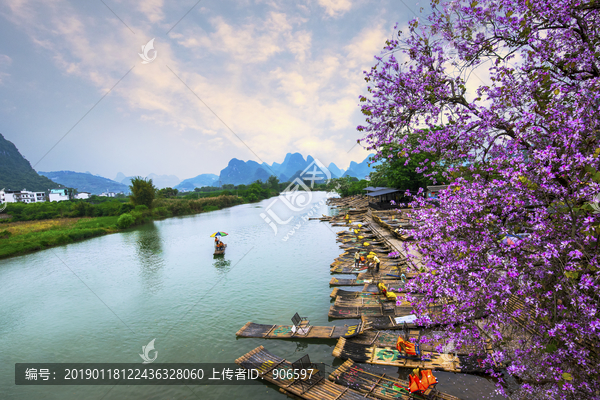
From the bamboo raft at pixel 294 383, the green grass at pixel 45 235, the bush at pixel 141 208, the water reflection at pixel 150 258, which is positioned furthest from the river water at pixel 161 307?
the bush at pixel 141 208

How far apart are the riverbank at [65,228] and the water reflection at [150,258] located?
7.22 meters

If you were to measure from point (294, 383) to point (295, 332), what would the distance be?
2948mm

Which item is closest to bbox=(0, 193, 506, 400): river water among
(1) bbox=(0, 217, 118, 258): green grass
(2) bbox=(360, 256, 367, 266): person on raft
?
(1) bbox=(0, 217, 118, 258): green grass

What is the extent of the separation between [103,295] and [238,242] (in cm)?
1528

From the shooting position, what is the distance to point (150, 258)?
92.8 feet

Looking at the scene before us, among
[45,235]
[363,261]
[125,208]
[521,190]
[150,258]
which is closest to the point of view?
[521,190]

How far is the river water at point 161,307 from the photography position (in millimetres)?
10719

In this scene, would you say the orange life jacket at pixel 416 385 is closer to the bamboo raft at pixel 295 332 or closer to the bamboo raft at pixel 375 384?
the bamboo raft at pixel 375 384

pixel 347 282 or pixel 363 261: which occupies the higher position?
pixel 363 261

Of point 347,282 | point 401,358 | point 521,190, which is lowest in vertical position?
point 401,358

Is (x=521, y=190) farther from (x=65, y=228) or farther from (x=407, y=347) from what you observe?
(x=65, y=228)

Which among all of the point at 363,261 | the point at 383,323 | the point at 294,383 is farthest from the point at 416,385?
the point at 363,261

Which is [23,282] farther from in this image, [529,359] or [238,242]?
[529,359]

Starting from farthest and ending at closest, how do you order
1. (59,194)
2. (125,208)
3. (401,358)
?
(59,194)
(125,208)
(401,358)
